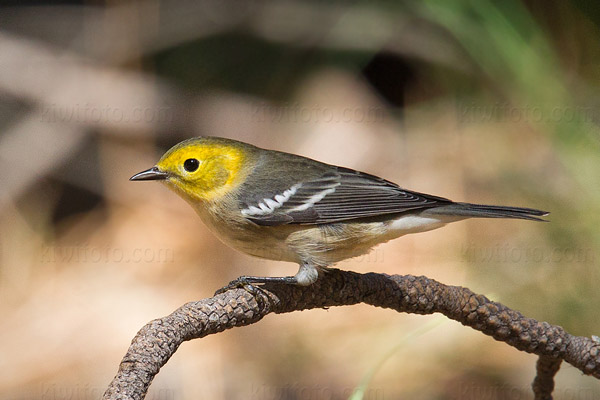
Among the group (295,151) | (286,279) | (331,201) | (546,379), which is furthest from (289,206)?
(295,151)

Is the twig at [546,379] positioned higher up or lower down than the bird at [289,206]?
lower down

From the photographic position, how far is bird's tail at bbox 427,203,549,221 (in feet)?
9.02

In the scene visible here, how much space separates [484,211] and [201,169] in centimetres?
119

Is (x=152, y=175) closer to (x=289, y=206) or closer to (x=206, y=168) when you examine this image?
(x=206, y=168)

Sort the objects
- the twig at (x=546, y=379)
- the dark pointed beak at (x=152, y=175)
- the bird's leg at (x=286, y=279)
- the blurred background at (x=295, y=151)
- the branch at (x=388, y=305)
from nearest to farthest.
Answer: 1. the branch at (x=388, y=305)
2. the twig at (x=546, y=379)
3. the bird's leg at (x=286, y=279)
4. the dark pointed beak at (x=152, y=175)
5. the blurred background at (x=295, y=151)

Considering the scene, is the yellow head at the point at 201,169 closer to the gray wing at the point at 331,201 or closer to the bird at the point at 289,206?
the bird at the point at 289,206

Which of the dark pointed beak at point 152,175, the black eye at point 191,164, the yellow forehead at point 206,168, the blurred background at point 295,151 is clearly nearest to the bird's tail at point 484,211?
the blurred background at point 295,151

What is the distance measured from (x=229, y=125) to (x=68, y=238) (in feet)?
5.11

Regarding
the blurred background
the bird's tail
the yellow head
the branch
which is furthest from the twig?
the yellow head

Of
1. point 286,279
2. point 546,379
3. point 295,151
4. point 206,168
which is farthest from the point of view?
point 295,151

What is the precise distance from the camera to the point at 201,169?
3.13 m

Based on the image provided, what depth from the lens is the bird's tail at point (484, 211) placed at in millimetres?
2750

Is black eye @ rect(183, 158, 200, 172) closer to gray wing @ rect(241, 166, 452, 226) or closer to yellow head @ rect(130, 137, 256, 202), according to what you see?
yellow head @ rect(130, 137, 256, 202)

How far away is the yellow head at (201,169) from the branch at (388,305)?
2.57 feet
